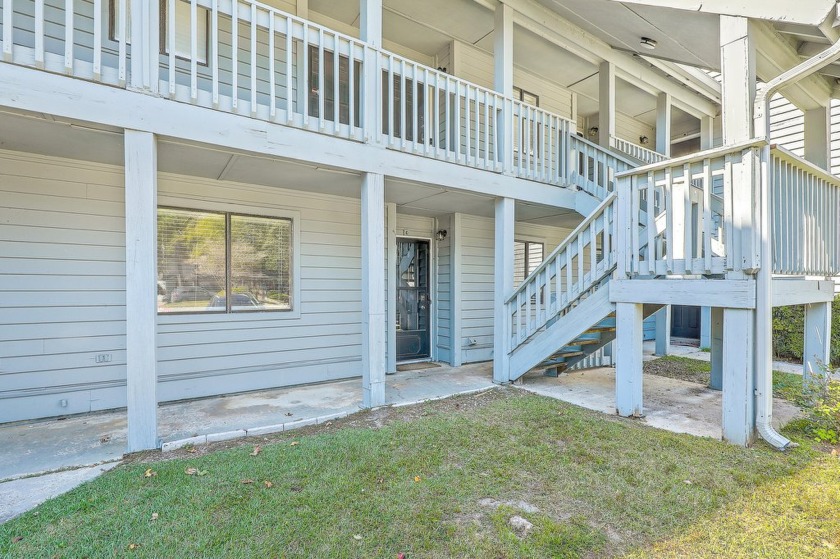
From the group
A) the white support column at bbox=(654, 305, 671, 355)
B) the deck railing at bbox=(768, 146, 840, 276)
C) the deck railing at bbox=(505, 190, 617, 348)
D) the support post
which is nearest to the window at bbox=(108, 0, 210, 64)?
the support post

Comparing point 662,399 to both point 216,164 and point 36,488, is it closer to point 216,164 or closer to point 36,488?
point 216,164

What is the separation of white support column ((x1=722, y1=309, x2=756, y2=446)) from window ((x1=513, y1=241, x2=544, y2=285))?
4.85 m

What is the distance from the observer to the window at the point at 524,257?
836cm

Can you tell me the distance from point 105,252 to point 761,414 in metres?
6.56

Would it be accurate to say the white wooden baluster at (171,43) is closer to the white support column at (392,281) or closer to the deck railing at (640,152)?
the white support column at (392,281)

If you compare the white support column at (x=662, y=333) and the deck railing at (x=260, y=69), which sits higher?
the deck railing at (x=260, y=69)

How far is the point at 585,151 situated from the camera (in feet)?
21.8

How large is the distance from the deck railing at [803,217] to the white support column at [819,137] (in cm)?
54

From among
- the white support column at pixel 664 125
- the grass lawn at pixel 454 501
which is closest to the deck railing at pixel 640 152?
the white support column at pixel 664 125

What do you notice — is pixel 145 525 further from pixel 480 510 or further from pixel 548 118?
pixel 548 118

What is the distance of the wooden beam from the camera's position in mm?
3531

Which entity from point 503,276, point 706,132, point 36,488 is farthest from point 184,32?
point 706,132

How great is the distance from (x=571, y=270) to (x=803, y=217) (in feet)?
7.59

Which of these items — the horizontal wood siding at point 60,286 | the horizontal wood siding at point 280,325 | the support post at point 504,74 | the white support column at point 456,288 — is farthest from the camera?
the white support column at point 456,288
